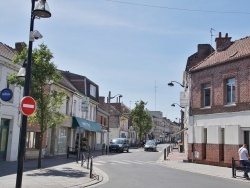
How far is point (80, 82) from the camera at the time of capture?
40.2m

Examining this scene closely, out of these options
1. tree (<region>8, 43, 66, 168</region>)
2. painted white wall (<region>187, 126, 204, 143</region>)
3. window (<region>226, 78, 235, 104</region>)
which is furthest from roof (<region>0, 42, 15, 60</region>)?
window (<region>226, 78, 235, 104</region>)

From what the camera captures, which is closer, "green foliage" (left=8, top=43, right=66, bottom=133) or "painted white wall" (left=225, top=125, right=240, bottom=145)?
"green foliage" (left=8, top=43, right=66, bottom=133)

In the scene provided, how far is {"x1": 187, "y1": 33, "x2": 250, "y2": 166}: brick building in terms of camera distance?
2195cm

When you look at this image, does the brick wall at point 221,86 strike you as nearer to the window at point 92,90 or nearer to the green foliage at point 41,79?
the green foliage at point 41,79

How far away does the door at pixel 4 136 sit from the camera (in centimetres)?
2127

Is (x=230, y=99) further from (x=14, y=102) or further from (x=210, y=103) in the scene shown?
(x=14, y=102)

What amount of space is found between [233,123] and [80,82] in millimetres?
22070

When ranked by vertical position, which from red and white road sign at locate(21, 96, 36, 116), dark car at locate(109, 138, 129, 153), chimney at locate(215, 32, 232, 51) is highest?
chimney at locate(215, 32, 232, 51)

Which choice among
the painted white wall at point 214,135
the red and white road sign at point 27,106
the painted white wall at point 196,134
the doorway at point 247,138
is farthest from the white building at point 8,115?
the doorway at point 247,138

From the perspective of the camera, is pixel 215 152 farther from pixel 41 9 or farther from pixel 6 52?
pixel 41 9

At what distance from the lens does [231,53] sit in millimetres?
24672

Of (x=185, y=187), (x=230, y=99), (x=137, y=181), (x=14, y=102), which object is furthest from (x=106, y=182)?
(x=230, y=99)

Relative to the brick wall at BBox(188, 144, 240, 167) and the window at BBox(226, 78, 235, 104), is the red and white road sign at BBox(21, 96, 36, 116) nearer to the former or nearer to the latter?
the brick wall at BBox(188, 144, 240, 167)

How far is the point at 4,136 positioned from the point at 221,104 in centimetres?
1500
